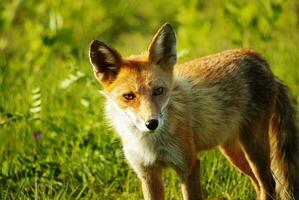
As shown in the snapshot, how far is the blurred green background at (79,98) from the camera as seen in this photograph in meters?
5.92

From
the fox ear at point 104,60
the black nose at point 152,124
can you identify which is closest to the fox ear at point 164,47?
the fox ear at point 104,60

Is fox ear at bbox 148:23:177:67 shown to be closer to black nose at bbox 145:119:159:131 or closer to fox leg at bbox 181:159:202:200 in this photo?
black nose at bbox 145:119:159:131

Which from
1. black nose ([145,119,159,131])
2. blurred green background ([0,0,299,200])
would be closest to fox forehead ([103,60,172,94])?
black nose ([145,119,159,131])

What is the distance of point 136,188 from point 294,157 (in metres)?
1.34

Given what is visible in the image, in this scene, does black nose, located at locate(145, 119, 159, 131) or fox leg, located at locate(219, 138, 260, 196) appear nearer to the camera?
black nose, located at locate(145, 119, 159, 131)

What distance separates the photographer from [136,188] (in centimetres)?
599

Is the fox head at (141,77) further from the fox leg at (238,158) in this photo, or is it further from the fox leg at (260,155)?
the fox leg at (238,158)

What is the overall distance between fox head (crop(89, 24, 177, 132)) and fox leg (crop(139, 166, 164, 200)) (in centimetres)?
48

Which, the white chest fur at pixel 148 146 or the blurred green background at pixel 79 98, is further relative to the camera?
the blurred green background at pixel 79 98

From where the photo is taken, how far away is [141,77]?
5.00 meters

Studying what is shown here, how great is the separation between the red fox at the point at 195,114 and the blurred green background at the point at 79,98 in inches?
13.3

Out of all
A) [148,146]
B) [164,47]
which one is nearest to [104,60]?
[164,47]

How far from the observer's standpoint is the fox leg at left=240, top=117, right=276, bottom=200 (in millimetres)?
5648

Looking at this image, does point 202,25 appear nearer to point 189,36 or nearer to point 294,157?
point 189,36
